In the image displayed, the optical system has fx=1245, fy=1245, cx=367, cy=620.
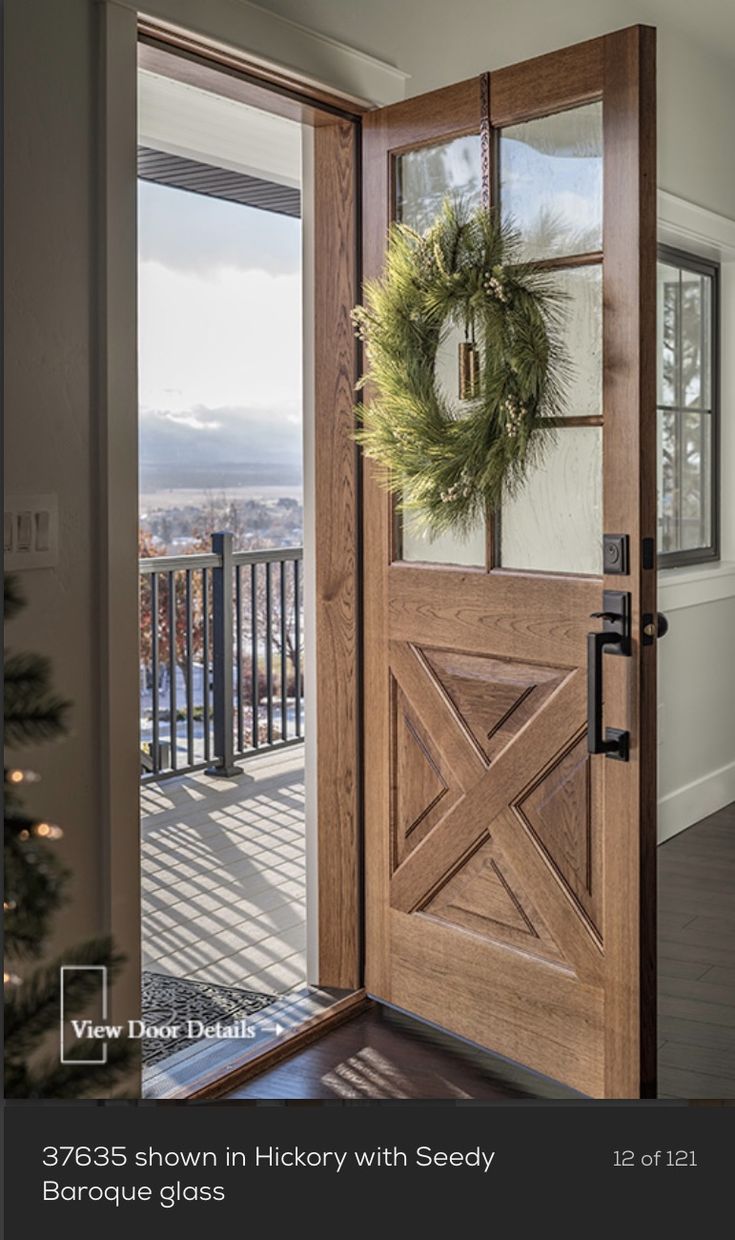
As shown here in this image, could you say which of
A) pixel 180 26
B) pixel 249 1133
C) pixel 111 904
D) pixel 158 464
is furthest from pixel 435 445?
pixel 158 464

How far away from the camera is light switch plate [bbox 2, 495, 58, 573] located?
215 centimetres

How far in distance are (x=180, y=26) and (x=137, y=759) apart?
141cm

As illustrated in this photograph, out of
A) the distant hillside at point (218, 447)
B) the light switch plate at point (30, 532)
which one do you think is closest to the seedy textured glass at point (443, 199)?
the light switch plate at point (30, 532)

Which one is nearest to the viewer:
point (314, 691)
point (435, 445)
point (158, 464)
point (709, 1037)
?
point (435, 445)

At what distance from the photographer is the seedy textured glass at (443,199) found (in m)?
2.71

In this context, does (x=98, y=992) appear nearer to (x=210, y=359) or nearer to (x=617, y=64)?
(x=617, y=64)

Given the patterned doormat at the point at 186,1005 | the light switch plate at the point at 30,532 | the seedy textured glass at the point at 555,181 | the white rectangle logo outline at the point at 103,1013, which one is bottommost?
the patterned doormat at the point at 186,1005

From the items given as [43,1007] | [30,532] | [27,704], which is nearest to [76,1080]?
[43,1007]

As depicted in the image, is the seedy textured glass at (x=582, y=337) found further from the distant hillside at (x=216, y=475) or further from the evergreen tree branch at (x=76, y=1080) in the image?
the distant hillside at (x=216, y=475)

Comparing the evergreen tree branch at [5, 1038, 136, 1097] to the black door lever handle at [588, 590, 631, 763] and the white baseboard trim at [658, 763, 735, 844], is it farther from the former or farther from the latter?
the white baseboard trim at [658, 763, 735, 844]

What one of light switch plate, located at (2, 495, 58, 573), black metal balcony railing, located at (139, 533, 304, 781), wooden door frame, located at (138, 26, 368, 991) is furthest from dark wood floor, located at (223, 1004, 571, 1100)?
black metal balcony railing, located at (139, 533, 304, 781)

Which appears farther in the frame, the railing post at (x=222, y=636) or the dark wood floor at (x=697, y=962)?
the railing post at (x=222, y=636)

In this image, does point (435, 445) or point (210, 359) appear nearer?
point (435, 445)

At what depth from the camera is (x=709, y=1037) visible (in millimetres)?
2873
